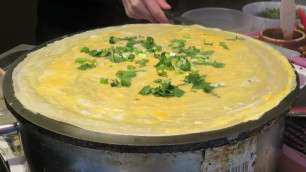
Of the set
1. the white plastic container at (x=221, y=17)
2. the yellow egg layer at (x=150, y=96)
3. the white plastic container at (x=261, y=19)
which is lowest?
the white plastic container at (x=221, y=17)

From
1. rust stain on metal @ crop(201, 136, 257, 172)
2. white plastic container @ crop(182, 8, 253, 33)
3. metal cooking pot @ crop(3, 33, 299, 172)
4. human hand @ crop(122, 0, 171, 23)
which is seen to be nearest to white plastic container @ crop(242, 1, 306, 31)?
white plastic container @ crop(182, 8, 253, 33)

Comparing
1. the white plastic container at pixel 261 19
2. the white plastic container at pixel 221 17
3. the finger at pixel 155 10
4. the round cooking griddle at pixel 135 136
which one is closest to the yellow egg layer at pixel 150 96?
the round cooking griddle at pixel 135 136

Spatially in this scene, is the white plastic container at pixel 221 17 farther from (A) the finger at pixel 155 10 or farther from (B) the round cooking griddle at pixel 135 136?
(B) the round cooking griddle at pixel 135 136

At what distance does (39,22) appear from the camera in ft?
12.2

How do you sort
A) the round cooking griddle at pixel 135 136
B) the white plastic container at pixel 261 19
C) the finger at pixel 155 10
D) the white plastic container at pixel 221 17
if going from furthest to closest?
the white plastic container at pixel 221 17 < the white plastic container at pixel 261 19 < the finger at pixel 155 10 < the round cooking griddle at pixel 135 136

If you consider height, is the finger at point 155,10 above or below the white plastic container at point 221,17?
above

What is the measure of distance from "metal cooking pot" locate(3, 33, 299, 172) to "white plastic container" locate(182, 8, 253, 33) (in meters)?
1.84

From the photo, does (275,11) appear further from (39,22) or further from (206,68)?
(39,22)

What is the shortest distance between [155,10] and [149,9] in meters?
0.04

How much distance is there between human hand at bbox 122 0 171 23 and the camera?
2.38m

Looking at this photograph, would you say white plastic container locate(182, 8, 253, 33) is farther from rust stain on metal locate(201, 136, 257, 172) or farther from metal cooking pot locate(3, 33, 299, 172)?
rust stain on metal locate(201, 136, 257, 172)

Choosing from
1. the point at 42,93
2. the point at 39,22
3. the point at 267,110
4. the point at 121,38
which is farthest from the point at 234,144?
the point at 39,22

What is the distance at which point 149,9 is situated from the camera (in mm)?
2393

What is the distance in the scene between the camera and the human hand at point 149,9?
7.80ft
